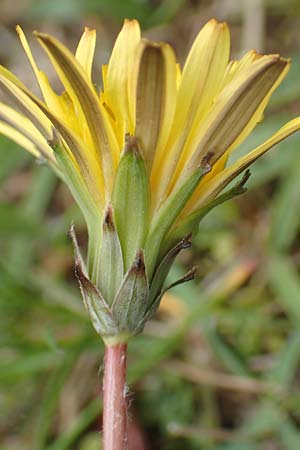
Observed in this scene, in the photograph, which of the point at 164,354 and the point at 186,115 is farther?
the point at 164,354

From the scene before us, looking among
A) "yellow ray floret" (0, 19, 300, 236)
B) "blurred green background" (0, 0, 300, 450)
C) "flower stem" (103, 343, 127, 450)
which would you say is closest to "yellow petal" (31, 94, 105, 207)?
"yellow ray floret" (0, 19, 300, 236)

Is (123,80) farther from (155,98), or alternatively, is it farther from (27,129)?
(27,129)

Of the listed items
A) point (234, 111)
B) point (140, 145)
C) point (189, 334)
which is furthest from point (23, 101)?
point (189, 334)

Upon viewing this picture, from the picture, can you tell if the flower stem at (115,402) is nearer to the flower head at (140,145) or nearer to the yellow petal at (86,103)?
the flower head at (140,145)

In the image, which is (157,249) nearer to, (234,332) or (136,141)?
(136,141)

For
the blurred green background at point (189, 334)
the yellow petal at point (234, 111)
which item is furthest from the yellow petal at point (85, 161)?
the blurred green background at point (189, 334)

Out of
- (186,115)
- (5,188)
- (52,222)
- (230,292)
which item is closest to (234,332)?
(230,292)

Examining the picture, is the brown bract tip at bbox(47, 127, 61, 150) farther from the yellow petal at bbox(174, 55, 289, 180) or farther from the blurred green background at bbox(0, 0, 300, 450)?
the blurred green background at bbox(0, 0, 300, 450)
